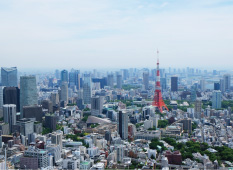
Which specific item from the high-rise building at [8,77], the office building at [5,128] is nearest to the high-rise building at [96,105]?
the office building at [5,128]

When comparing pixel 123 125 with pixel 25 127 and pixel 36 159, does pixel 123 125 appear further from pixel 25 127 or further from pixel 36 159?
pixel 36 159

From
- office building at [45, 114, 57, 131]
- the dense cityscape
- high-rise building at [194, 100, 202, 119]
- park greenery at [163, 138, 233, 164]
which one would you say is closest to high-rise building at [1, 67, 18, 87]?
the dense cityscape

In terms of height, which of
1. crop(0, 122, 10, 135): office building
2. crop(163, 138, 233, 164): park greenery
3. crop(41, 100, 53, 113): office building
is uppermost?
crop(41, 100, 53, 113): office building

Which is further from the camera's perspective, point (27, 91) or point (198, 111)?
point (27, 91)

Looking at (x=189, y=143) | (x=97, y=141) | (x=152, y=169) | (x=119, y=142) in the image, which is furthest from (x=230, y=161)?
(x=97, y=141)

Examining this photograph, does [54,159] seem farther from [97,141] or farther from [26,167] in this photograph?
[97,141]

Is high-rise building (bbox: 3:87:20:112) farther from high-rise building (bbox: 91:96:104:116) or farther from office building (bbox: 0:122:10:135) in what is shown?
high-rise building (bbox: 91:96:104:116)

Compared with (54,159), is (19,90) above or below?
above

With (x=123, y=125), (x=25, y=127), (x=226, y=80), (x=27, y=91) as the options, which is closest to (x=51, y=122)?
(x=25, y=127)

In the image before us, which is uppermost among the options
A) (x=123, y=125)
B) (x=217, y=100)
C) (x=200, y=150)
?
(x=217, y=100)

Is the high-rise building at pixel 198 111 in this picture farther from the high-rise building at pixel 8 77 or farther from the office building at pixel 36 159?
the high-rise building at pixel 8 77

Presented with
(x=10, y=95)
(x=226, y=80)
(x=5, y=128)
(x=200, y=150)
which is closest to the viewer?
(x=200, y=150)
